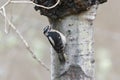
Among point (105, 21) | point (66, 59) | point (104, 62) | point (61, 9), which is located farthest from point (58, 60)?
point (105, 21)

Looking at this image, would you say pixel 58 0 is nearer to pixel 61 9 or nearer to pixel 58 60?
pixel 61 9

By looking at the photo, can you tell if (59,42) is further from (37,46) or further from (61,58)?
(37,46)

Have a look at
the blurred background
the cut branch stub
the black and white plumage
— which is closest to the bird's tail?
the black and white plumage

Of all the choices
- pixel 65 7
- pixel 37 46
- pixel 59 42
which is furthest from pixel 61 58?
pixel 37 46

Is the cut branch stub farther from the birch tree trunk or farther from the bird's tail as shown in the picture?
the bird's tail

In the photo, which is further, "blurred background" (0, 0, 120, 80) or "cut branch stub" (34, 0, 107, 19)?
"blurred background" (0, 0, 120, 80)

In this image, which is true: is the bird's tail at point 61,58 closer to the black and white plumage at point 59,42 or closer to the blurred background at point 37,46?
the black and white plumage at point 59,42

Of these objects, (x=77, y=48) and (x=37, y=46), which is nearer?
(x=77, y=48)
